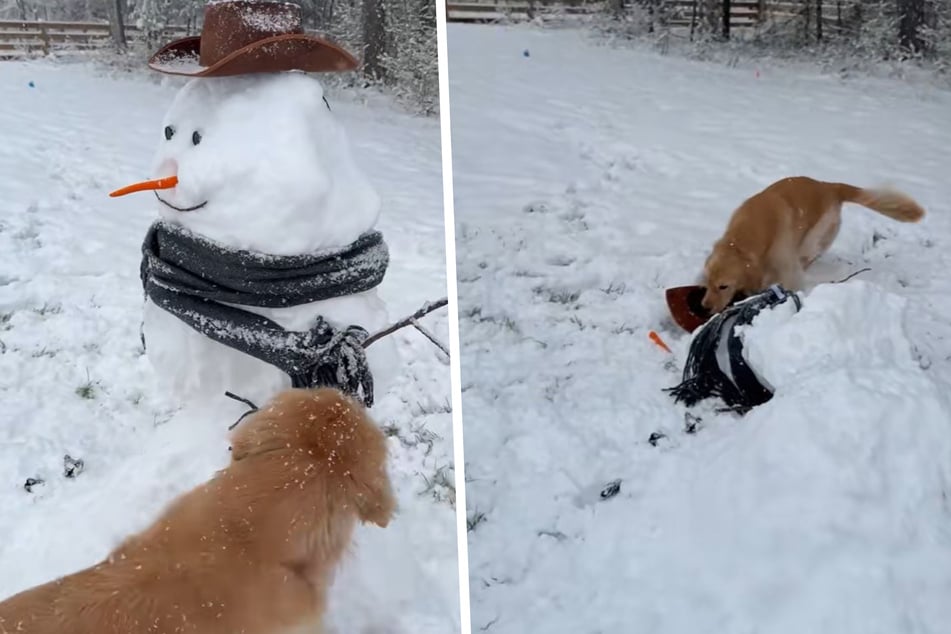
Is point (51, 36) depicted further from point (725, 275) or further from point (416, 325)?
point (725, 275)

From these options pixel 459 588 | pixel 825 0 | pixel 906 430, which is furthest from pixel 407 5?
pixel 906 430

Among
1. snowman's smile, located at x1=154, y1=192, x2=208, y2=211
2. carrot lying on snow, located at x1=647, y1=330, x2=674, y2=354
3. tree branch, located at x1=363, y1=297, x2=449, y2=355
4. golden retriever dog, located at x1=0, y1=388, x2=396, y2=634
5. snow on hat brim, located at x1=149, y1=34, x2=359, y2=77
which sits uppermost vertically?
snow on hat brim, located at x1=149, y1=34, x2=359, y2=77

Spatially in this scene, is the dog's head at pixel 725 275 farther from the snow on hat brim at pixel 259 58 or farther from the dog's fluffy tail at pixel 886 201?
the snow on hat brim at pixel 259 58

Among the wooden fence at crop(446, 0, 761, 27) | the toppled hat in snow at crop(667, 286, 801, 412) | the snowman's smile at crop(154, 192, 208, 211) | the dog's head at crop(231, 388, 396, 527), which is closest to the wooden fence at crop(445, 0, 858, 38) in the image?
the wooden fence at crop(446, 0, 761, 27)

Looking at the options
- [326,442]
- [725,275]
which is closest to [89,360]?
[326,442]

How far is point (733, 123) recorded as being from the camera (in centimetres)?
146

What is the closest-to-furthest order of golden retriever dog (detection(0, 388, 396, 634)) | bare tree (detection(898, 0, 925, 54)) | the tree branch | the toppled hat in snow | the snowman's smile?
golden retriever dog (detection(0, 388, 396, 634)) → the snowman's smile → the tree branch → the toppled hat in snow → bare tree (detection(898, 0, 925, 54))

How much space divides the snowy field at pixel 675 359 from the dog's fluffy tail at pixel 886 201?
2 cm

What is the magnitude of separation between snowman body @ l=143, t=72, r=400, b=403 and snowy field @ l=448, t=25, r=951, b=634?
368mm

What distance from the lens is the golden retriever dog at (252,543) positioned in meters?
0.91

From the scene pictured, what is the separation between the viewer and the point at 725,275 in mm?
A: 1389

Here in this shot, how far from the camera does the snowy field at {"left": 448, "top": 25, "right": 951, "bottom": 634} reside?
1.17 meters

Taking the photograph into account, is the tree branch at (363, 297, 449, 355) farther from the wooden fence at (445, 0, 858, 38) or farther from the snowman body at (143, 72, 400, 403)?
the wooden fence at (445, 0, 858, 38)

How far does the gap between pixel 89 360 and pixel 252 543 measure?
0.33 metres
